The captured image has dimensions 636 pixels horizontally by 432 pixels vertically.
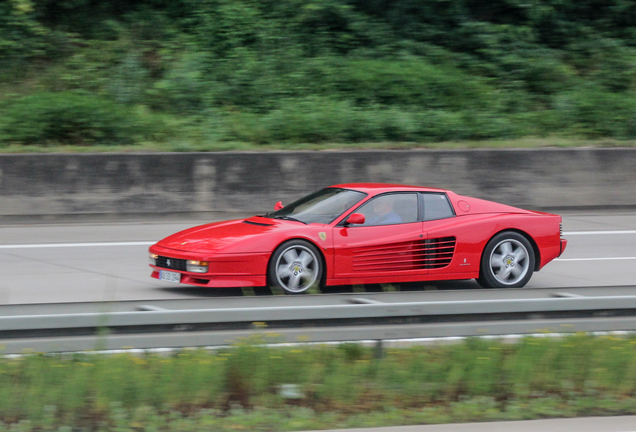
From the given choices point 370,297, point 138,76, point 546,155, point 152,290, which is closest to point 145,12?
point 138,76

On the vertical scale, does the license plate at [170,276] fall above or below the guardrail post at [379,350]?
above

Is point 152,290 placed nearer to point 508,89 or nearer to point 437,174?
point 437,174

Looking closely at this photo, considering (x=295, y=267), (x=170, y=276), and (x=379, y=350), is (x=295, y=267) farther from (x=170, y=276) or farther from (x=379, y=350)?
(x=379, y=350)

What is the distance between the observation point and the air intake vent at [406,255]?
8125mm

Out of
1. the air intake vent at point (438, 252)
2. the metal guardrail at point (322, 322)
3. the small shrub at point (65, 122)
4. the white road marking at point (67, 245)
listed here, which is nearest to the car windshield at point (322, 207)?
the air intake vent at point (438, 252)

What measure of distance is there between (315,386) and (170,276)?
3.40 meters

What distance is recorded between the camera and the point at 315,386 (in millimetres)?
4957

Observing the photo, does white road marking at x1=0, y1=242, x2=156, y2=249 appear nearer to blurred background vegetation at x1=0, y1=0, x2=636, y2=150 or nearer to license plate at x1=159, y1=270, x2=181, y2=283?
blurred background vegetation at x1=0, y1=0, x2=636, y2=150

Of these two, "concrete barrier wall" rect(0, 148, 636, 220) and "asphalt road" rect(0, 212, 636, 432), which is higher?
"concrete barrier wall" rect(0, 148, 636, 220)

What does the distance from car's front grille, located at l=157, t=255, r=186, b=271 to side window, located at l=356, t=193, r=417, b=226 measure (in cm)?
188

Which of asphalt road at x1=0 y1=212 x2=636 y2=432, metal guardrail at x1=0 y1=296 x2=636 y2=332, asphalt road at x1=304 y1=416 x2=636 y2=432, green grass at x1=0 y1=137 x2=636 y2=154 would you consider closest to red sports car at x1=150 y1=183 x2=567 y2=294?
asphalt road at x1=0 y1=212 x2=636 y2=432

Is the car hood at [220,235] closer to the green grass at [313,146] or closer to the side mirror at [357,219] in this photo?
the side mirror at [357,219]

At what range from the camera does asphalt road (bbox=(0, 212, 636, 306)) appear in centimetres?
841

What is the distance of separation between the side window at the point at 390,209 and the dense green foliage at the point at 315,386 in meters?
2.94
